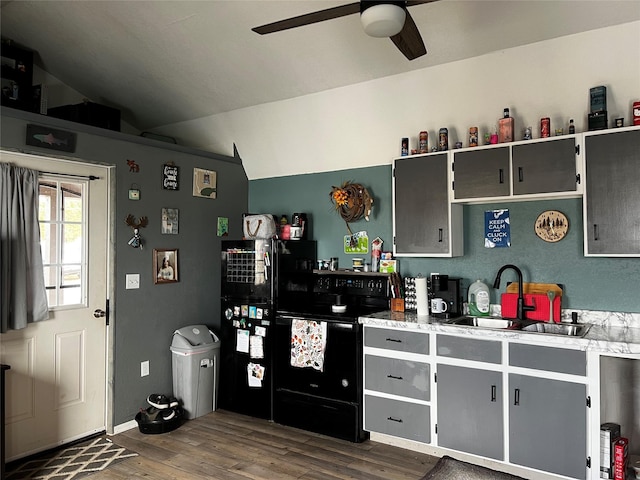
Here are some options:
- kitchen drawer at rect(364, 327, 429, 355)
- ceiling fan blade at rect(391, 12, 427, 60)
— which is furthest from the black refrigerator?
ceiling fan blade at rect(391, 12, 427, 60)

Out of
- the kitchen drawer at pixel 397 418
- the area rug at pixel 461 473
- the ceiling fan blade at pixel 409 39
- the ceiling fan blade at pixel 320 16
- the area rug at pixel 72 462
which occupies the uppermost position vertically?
the ceiling fan blade at pixel 320 16

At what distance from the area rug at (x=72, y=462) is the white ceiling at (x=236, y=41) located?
119 inches

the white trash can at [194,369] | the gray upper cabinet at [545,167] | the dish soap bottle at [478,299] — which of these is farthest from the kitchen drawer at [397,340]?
the white trash can at [194,369]

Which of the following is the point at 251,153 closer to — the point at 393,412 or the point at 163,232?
the point at 163,232

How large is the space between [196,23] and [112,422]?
122 inches

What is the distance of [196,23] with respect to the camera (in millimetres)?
3518

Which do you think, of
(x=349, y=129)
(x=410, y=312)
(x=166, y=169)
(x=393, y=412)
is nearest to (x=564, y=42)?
(x=349, y=129)

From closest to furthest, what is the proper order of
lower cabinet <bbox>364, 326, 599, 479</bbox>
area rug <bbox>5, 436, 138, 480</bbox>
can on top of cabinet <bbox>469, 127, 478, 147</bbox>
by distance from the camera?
lower cabinet <bbox>364, 326, 599, 479</bbox>, area rug <bbox>5, 436, 138, 480</bbox>, can on top of cabinet <bbox>469, 127, 478, 147</bbox>

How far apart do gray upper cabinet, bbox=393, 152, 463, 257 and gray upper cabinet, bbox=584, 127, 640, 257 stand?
89 cm

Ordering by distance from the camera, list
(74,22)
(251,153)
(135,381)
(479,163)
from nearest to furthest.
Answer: (479,163) < (74,22) < (135,381) < (251,153)

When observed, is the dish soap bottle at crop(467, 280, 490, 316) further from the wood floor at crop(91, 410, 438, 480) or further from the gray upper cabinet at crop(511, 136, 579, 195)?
the wood floor at crop(91, 410, 438, 480)

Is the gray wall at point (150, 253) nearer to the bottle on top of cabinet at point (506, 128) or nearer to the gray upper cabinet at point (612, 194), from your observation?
the bottle on top of cabinet at point (506, 128)

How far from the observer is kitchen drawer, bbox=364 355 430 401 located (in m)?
3.33

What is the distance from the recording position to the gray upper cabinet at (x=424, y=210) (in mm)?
3582
